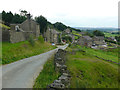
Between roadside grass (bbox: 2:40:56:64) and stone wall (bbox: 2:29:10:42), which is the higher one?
stone wall (bbox: 2:29:10:42)

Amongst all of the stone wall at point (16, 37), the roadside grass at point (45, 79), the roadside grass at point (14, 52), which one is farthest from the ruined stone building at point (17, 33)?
the roadside grass at point (45, 79)

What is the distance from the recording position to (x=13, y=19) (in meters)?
53.4

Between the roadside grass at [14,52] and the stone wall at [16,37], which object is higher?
the stone wall at [16,37]

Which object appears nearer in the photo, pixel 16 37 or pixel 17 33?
pixel 16 37

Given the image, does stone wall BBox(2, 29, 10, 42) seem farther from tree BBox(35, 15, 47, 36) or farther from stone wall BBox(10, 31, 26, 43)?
tree BBox(35, 15, 47, 36)

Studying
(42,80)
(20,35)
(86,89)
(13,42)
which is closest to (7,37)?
(13,42)

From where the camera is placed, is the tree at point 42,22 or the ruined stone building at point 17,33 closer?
the ruined stone building at point 17,33

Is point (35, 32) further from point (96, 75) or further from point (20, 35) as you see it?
point (96, 75)

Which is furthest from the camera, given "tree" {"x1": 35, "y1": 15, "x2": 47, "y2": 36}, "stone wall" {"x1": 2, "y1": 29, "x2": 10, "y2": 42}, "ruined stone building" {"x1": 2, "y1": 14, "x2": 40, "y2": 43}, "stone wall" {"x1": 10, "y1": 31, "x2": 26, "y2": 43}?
"tree" {"x1": 35, "y1": 15, "x2": 47, "y2": 36}

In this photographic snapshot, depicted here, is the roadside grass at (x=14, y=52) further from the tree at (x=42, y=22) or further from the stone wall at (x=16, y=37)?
the tree at (x=42, y=22)

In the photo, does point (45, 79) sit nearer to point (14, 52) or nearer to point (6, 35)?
point (14, 52)

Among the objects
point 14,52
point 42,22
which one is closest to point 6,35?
point 14,52

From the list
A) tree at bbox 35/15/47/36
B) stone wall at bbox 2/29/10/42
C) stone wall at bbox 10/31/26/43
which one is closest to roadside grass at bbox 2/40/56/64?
stone wall at bbox 2/29/10/42

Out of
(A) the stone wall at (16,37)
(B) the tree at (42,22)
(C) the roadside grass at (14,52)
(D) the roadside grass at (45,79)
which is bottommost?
(D) the roadside grass at (45,79)
